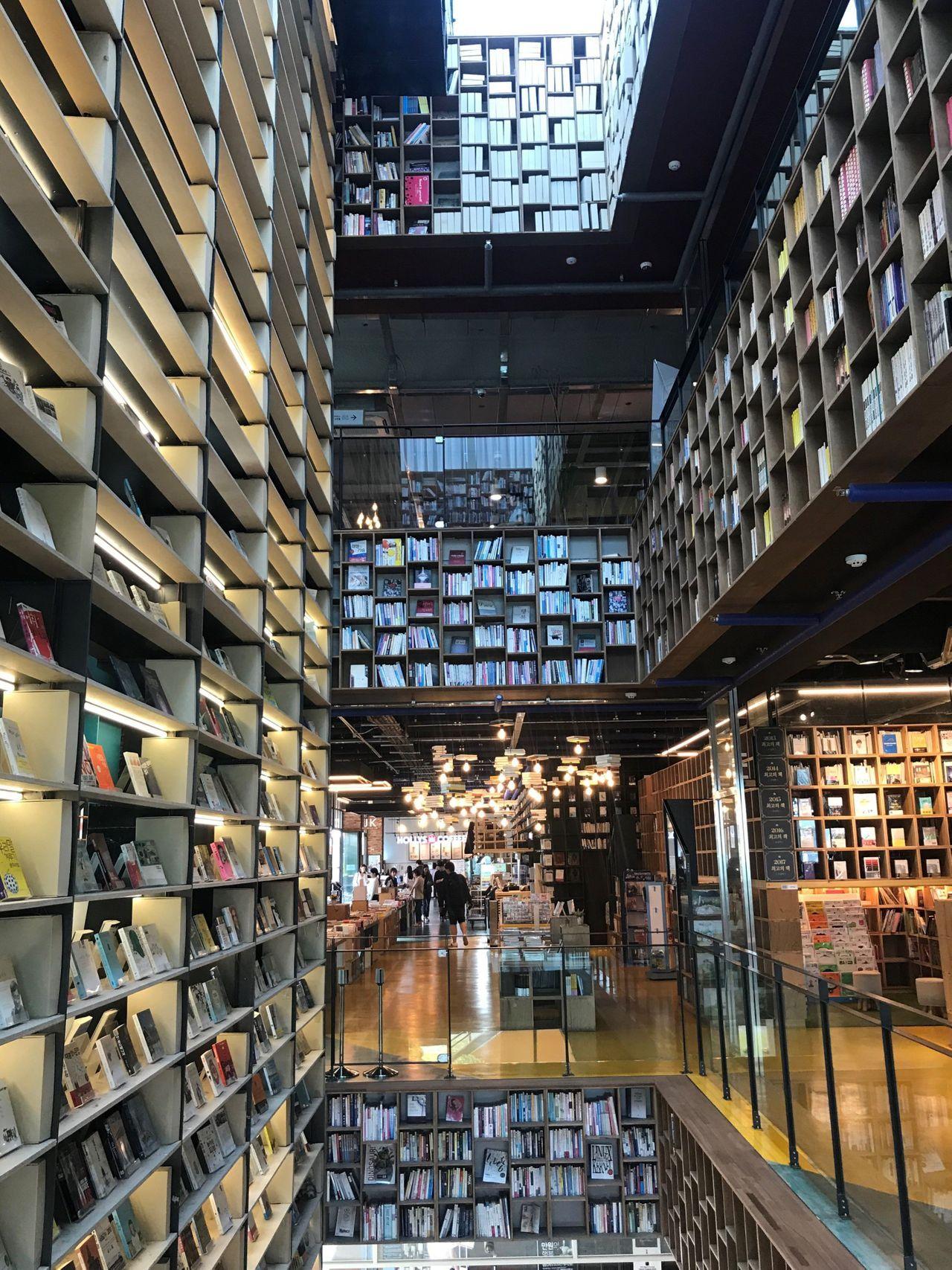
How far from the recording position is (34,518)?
8.55 ft

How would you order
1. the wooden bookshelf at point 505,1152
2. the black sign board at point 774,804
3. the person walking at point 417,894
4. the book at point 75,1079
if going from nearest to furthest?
the book at point 75,1079 → the wooden bookshelf at point 505,1152 → the black sign board at point 774,804 → the person walking at point 417,894

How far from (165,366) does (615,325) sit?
28.2 feet

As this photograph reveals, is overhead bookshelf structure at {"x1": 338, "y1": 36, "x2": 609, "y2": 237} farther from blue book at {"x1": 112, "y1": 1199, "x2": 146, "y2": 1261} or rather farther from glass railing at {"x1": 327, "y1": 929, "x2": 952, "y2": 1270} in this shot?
blue book at {"x1": 112, "y1": 1199, "x2": 146, "y2": 1261}

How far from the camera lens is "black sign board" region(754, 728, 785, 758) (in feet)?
34.2

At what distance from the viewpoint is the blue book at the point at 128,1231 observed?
2.98 m

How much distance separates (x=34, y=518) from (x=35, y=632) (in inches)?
11.8

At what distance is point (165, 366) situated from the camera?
12.2 feet

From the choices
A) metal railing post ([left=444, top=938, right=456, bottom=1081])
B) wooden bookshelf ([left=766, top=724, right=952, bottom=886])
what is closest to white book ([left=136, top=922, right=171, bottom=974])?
metal railing post ([left=444, top=938, right=456, bottom=1081])

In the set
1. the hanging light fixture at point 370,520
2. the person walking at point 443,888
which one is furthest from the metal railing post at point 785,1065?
the person walking at point 443,888

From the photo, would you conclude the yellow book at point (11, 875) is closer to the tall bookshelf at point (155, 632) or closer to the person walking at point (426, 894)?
the tall bookshelf at point (155, 632)

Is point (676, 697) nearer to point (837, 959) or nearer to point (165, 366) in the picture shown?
point (837, 959)

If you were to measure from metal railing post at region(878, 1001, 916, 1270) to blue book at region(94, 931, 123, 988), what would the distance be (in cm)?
297

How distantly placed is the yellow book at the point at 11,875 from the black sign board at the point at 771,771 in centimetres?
882

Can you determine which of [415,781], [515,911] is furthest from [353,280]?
[415,781]
